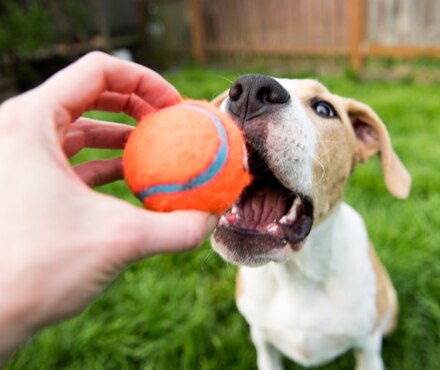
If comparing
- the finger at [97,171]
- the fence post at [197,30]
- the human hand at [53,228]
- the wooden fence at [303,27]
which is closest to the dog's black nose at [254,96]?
the finger at [97,171]

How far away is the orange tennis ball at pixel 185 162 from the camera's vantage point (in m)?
1.19

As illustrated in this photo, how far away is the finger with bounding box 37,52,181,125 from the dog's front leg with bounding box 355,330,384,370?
1694 millimetres

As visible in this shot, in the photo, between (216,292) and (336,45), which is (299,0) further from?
(216,292)

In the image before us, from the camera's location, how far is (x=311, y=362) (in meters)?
2.47

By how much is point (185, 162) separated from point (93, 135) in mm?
695

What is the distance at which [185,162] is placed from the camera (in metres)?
1.18

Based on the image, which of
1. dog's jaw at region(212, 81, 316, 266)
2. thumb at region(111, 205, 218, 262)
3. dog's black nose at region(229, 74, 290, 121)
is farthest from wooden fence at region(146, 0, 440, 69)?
thumb at region(111, 205, 218, 262)

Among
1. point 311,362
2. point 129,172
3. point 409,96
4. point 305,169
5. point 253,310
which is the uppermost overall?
point 129,172

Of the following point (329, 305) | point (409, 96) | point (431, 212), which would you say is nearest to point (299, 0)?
point (409, 96)

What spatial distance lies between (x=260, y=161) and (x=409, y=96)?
5250mm

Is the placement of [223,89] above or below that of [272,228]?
below

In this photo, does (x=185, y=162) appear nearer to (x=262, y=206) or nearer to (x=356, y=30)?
(x=262, y=206)

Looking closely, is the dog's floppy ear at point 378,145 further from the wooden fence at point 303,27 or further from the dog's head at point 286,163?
the wooden fence at point 303,27

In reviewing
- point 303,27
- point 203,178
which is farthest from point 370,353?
point 303,27
